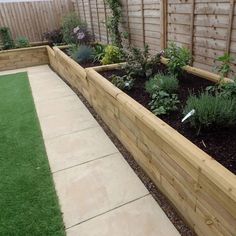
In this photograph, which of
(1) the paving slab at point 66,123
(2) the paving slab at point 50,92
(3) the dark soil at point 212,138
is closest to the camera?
(3) the dark soil at point 212,138

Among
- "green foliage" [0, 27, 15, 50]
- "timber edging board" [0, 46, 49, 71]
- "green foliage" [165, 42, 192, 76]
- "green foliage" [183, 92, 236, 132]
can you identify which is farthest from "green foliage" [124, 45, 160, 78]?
"green foliage" [0, 27, 15, 50]

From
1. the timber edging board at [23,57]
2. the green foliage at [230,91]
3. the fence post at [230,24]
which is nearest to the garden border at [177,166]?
the green foliage at [230,91]

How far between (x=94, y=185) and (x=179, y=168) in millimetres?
1003

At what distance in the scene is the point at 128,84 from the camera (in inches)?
127

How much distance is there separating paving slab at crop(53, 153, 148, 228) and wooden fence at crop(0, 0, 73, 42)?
7331 millimetres

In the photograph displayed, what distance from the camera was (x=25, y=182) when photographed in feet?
8.36

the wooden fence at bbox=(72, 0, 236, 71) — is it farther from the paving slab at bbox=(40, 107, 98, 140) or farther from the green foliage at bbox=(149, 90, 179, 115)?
the paving slab at bbox=(40, 107, 98, 140)

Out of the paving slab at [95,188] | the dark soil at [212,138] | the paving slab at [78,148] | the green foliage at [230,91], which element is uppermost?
the green foliage at [230,91]

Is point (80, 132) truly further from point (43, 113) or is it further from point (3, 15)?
point (3, 15)

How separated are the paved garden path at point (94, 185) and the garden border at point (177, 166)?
0.19 meters

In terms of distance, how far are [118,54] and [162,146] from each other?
122 inches

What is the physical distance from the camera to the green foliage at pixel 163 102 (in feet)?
8.13

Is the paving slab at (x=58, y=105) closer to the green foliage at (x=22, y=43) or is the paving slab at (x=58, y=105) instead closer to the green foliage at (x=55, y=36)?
the green foliage at (x=55, y=36)

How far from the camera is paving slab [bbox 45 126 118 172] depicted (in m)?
2.92
